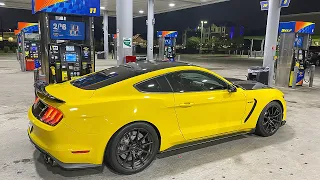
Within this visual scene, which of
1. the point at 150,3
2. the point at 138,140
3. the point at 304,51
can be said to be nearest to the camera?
the point at 138,140

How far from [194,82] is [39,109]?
2.15m

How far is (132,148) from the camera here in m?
3.33

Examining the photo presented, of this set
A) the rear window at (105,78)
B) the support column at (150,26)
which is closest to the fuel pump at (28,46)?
the support column at (150,26)

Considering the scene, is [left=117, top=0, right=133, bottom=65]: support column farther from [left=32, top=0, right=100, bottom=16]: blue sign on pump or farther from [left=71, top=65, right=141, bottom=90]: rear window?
[left=71, top=65, right=141, bottom=90]: rear window

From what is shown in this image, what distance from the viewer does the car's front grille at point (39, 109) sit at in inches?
127

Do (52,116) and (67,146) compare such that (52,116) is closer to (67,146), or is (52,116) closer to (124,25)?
(67,146)

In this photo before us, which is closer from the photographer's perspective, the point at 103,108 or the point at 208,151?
the point at 103,108

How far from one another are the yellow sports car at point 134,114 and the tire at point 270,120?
252 mm

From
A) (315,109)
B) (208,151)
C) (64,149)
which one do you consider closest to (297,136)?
(208,151)

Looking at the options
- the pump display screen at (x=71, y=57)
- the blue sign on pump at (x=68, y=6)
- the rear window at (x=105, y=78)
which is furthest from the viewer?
the pump display screen at (x=71, y=57)

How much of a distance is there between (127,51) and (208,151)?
14.2 feet

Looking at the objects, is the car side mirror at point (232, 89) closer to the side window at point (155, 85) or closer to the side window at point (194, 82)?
the side window at point (194, 82)

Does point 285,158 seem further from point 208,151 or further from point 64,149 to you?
point 64,149

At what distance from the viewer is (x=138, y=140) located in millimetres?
3377
